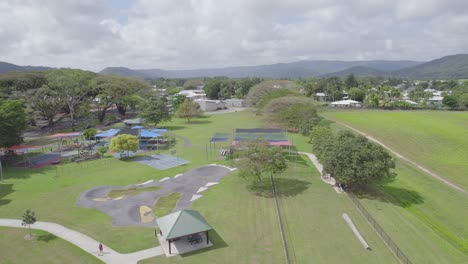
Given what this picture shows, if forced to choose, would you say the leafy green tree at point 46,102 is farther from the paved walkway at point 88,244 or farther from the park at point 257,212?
the paved walkway at point 88,244

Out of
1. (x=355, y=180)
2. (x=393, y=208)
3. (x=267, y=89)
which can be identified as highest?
(x=267, y=89)

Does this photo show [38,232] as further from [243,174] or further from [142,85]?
[142,85]

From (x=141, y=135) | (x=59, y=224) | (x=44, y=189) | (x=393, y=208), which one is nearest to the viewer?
(x=59, y=224)

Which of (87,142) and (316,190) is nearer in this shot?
(316,190)

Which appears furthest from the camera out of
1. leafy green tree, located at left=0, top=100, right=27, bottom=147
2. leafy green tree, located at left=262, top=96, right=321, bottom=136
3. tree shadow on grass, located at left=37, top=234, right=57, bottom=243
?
leafy green tree, located at left=262, top=96, right=321, bottom=136

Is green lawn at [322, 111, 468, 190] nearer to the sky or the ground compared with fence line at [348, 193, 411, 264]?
nearer to the sky

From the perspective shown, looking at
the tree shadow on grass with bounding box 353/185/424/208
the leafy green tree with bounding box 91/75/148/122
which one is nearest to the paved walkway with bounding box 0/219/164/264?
the tree shadow on grass with bounding box 353/185/424/208

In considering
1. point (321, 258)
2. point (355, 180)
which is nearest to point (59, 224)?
point (321, 258)

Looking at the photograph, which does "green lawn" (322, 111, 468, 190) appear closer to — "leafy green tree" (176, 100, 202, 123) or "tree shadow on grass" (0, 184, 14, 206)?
"leafy green tree" (176, 100, 202, 123)
